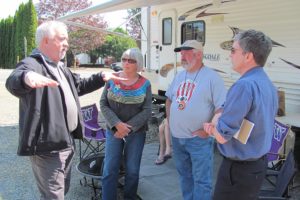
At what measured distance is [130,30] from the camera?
100 ft

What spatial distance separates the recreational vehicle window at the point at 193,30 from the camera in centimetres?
708

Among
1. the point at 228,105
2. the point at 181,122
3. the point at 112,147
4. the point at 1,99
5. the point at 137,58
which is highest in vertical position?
the point at 137,58

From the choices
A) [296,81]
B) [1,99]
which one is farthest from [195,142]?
[1,99]

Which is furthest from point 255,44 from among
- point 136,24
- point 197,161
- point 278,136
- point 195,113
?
point 136,24

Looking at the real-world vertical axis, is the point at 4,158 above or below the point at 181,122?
below

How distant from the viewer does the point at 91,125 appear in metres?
5.32

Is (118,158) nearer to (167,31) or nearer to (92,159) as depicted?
(92,159)

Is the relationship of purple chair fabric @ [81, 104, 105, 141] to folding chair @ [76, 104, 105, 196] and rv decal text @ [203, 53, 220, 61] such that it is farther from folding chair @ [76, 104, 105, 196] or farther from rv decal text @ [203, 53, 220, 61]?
rv decal text @ [203, 53, 220, 61]

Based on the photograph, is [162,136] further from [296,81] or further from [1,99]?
[1,99]

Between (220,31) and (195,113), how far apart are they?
383 centimetres

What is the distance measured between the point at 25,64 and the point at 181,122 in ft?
4.37

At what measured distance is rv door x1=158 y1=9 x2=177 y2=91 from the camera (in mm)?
7875

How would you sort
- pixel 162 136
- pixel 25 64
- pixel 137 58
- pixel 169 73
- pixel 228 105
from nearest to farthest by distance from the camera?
pixel 228 105 → pixel 25 64 → pixel 137 58 → pixel 162 136 → pixel 169 73

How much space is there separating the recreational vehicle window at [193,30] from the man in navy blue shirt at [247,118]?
4.89 metres
